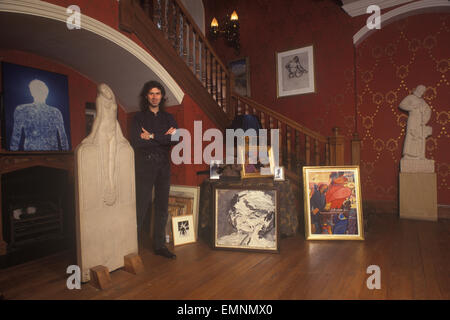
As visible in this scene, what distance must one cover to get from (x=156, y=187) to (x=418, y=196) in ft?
12.3

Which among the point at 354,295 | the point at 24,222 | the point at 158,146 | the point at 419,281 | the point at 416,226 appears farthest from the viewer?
the point at 416,226

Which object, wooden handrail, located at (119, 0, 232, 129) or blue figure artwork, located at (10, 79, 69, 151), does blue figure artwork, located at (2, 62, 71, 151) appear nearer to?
blue figure artwork, located at (10, 79, 69, 151)

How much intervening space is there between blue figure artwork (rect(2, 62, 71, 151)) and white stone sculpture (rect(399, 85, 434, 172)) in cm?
477

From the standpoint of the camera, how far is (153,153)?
8.40 ft

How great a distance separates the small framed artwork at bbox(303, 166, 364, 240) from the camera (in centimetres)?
304

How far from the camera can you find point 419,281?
6.59 ft

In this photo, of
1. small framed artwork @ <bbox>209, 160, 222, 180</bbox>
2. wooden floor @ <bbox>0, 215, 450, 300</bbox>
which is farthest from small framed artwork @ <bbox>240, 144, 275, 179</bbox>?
wooden floor @ <bbox>0, 215, 450, 300</bbox>

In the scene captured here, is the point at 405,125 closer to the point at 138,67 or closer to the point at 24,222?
the point at 138,67

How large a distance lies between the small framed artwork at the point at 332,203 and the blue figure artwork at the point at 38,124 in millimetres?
3026

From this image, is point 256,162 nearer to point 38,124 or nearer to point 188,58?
point 188,58

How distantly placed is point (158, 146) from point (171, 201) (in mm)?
926

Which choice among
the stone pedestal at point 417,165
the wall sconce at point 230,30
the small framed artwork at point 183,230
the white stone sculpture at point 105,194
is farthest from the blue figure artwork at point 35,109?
the stone pedestal at point 417,165

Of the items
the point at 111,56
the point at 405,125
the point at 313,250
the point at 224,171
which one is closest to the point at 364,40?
the point at 405,125

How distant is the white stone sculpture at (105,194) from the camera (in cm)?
203
